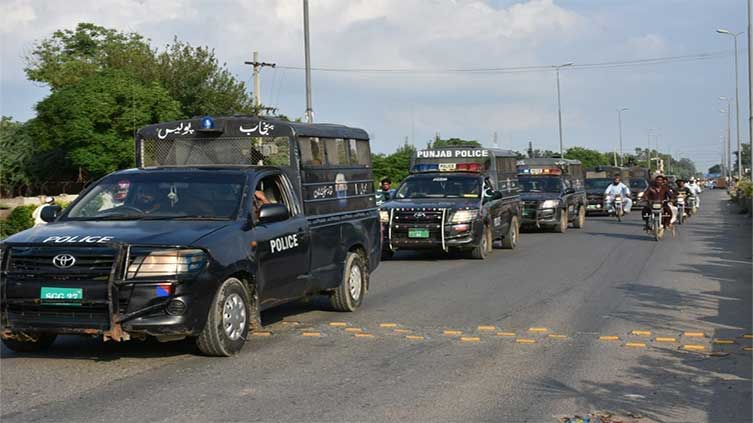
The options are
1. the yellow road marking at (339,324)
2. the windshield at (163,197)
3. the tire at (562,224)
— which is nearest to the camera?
the windshield at (163,197)

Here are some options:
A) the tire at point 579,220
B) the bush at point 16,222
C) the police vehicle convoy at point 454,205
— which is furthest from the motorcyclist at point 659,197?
the bush at point 16,222

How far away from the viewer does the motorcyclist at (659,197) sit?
25344 mm

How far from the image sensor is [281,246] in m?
9.60

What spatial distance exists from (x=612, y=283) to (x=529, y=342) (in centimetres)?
584

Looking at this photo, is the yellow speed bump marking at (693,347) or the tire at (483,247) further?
the tire at (483,247)

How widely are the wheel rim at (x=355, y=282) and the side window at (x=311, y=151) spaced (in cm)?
147

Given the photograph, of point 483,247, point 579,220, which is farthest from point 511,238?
point 579,220

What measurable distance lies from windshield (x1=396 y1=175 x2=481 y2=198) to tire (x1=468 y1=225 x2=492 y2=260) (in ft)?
2.76

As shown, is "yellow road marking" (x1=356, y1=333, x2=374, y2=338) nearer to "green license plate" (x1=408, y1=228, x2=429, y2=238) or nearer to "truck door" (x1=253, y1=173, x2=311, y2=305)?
"truck door" (x1=253, y1=173, x2=311, y2=305)

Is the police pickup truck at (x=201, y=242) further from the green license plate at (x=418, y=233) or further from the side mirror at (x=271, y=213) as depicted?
the green license plate at (x=418, y=233)

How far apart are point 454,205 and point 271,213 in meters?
10.6

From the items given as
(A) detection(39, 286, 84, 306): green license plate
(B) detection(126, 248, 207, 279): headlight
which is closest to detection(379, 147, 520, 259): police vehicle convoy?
(B) detection(126, 248, 207, 279): headlight

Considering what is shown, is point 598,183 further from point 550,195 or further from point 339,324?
point 339,324

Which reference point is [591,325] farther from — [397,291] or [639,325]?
[397,291]
